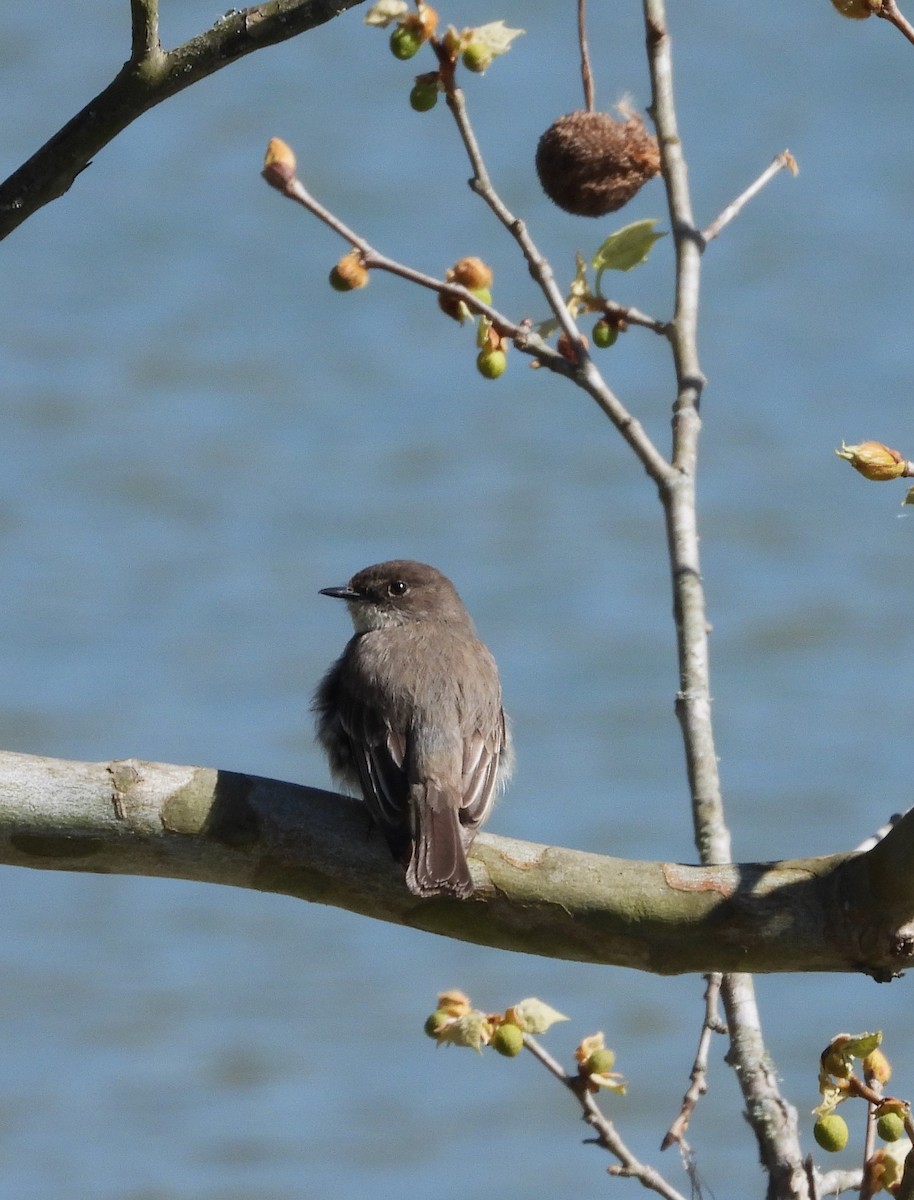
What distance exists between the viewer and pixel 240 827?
2973 mm

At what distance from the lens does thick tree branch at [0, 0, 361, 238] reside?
2672 millimetres

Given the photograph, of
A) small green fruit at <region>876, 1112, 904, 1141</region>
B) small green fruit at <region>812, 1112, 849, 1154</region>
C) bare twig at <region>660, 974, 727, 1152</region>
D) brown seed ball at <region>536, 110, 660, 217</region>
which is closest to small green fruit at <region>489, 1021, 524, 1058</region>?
bare twig at <region>660, 974, 727, 1152</region>

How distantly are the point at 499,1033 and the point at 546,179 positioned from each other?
1965 millimetres

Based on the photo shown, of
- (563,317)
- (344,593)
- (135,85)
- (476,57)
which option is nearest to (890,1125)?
(563,317)

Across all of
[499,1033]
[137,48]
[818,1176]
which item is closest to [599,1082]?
[499,1033]

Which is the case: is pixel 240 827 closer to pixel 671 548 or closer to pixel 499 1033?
pixel 499 1033

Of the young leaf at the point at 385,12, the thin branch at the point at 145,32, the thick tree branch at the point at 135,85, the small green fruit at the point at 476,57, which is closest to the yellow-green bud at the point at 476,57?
the small green fruit at the point at 476,57

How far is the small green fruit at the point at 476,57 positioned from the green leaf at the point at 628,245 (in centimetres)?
44

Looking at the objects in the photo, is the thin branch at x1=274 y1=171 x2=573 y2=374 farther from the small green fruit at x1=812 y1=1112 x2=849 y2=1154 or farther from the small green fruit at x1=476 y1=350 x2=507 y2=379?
the small green fruit at x1=812 y1=1112 x2=849 y2=1154

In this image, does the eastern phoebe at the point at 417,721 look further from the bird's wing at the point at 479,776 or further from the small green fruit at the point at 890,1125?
the small green fruit at the point at 890,1125

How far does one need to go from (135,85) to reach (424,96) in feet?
2.61

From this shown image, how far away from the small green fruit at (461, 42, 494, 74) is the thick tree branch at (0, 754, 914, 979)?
4.87ft

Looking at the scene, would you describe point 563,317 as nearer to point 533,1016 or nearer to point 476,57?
point 476,57

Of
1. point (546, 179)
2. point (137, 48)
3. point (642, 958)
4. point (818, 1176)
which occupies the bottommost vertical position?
point (818, 1176)
